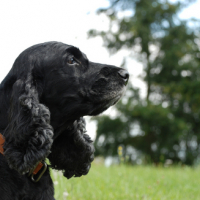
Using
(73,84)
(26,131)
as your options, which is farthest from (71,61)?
(26,131)

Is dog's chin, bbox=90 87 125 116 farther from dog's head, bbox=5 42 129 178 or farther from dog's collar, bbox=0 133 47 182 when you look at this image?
dog's collar, bbox=0 133 47 182

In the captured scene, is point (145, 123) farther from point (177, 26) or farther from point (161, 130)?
point (177, 26)

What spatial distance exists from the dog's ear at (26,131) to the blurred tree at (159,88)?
12887 mm

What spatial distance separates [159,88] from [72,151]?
14.7m

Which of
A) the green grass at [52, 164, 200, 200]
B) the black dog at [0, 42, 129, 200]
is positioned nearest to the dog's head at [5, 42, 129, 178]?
the black dog at [0, 42, 129, 200]

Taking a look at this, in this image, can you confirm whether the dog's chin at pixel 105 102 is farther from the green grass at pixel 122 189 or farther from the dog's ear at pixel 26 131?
the green grass at pixel 122 189

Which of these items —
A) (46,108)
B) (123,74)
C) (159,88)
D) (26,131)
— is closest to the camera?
(26,131)

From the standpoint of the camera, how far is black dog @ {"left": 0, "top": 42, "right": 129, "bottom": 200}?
7.18 ft

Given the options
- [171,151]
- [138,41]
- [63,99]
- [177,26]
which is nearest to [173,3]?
[177,26]

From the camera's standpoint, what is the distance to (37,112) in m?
2.22

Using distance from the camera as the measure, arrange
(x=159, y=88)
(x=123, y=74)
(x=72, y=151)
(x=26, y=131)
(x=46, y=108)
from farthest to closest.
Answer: (x=159, y=88) < (x=72, y=151) < (x=123, y=74) < (x=46, y=108) < (x=26, y=131)

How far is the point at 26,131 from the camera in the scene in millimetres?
2174

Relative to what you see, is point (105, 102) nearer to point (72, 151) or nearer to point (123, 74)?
point (123, 74)

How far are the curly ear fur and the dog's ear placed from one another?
0.58m
